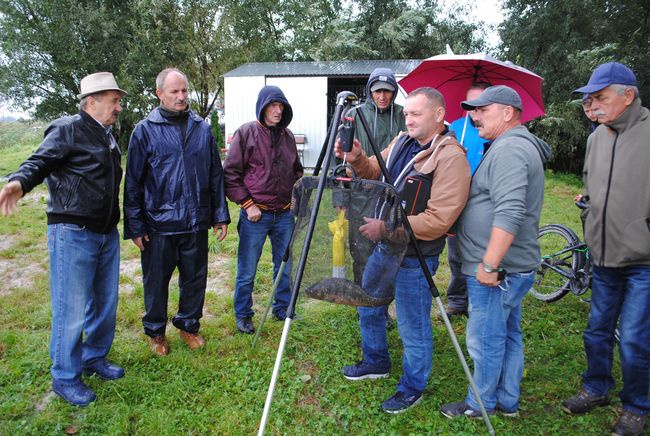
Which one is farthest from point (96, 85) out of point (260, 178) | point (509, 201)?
point (509, 201)

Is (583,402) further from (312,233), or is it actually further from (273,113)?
(273,113)

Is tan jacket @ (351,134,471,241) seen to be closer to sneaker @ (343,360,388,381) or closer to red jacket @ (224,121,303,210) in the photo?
sneaker @ (343,360,388,381)

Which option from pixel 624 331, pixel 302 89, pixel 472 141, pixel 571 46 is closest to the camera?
pixel 624 331

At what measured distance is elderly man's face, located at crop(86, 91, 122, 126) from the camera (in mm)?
2988

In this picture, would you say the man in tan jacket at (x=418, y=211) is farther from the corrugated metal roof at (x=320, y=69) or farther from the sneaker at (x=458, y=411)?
the corrugated metal roof at (x=320, y=69)

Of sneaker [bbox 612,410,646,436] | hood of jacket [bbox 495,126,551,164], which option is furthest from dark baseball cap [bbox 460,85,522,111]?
sneaker [bbox 612,410,646,436]

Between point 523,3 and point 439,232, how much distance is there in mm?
15252

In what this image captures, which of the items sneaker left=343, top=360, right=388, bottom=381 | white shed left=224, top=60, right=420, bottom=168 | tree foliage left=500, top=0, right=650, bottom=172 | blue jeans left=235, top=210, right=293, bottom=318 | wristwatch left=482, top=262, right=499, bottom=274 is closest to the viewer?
wristwatch left=482, top=262, right=499, bottom=274

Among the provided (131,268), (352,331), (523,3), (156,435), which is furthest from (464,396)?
(523,3)

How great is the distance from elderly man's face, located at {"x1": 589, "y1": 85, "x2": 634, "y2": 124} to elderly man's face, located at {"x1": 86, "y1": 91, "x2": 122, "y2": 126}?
321 centimetres

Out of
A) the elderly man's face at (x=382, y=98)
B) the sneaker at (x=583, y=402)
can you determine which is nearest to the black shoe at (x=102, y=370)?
the elderly man's face at (x=382, y=98)

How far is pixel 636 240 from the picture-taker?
271 cm

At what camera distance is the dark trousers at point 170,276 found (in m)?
3.52

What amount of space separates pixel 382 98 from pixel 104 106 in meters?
2.18
